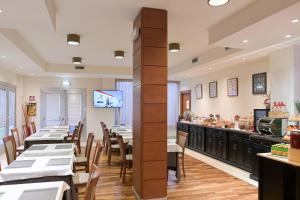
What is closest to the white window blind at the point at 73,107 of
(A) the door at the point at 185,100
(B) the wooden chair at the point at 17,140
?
(B) the wooden chair at the point at 17,140

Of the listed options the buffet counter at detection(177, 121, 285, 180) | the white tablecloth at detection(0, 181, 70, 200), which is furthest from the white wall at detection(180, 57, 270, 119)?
the white tablecloth at detection(0, 181, 70, 200)

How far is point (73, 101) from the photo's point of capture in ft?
31.6

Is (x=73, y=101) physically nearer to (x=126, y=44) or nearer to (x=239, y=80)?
(x=126, y=44)

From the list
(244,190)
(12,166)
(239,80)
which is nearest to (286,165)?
(244,190)

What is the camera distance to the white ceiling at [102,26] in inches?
131

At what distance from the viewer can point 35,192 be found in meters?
1.92

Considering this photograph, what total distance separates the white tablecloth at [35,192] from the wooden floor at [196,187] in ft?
6.75

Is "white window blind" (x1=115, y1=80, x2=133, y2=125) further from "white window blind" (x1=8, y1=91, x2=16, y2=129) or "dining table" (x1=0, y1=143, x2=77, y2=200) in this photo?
"dining table" (x1=0, y1=143, x2=77, y2=200)

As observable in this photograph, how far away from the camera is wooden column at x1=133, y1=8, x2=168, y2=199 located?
3.58 metres

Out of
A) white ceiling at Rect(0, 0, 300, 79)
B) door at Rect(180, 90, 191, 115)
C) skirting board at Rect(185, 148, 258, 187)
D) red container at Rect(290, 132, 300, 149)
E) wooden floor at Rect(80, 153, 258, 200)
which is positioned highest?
white ceiling at Rect(0, 0, 300, 79)

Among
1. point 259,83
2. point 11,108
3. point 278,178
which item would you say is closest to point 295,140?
point 278,178

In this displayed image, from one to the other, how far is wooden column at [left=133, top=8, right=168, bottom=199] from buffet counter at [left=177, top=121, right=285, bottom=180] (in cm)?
206

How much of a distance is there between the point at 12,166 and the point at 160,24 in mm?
2711

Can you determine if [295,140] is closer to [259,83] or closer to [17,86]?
[259,83]
